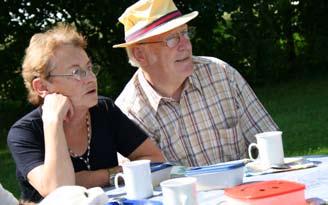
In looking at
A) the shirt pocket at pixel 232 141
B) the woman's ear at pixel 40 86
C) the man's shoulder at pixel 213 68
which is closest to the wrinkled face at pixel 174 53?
the man's shoulder at pixel 213 68

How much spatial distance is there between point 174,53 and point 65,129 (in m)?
0.75

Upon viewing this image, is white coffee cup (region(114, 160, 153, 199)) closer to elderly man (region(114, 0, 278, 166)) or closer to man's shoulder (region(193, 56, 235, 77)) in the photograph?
elderly man (region(114, 0, 278, 166))

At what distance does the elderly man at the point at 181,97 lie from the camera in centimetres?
343

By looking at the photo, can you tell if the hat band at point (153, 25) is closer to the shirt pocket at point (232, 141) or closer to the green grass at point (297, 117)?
the shirt pocket at point (232, 141)

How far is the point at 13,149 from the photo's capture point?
3006 millimetres

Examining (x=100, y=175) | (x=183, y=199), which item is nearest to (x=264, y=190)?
(x=183, y=199)

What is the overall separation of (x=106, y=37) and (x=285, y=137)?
6405 mm

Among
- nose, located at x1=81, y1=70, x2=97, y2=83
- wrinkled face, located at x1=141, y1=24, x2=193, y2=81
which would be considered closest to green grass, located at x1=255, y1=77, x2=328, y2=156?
wrinkled face, located at x1=141, y1=24, x2=193, y2=81

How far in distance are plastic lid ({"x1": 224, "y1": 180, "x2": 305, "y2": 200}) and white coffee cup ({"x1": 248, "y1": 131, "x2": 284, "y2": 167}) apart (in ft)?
1.93

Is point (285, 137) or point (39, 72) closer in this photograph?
point (39, 72)

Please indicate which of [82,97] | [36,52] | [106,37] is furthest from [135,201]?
[106,37]

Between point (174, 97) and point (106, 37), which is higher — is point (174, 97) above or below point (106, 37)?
below

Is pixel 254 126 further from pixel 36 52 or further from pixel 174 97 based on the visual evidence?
pixel 36 52

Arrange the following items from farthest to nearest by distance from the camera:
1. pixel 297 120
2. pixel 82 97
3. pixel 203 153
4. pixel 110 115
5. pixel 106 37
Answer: pixel 106 37, pixel 297 120, pixel 203 153, pixel 110 115, pixel 82 97
